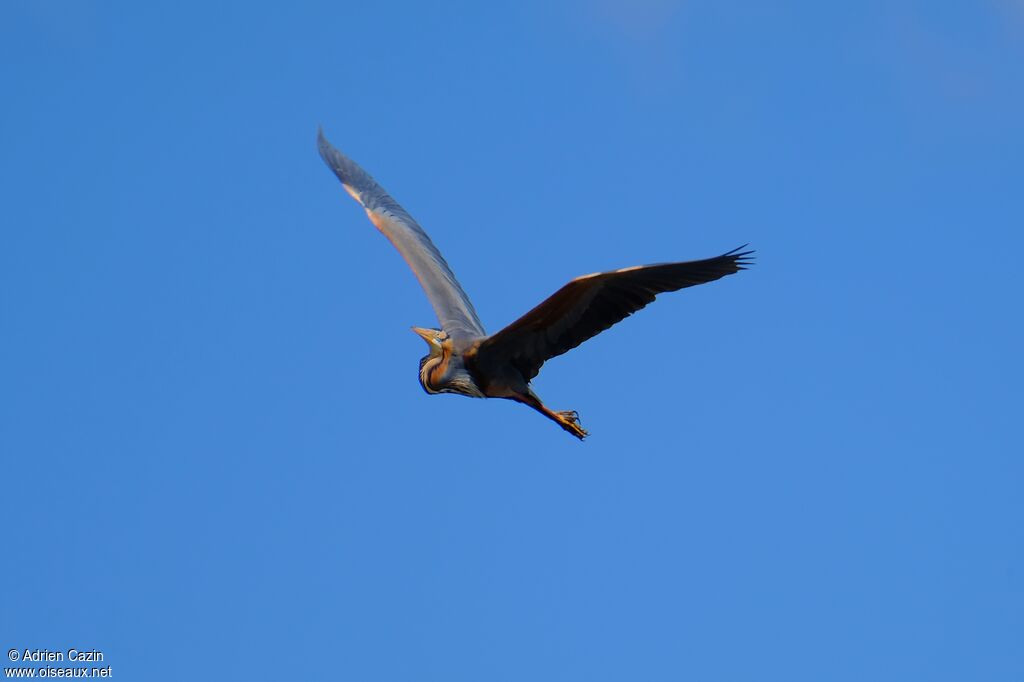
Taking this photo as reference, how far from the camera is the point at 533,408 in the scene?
12.9 meters

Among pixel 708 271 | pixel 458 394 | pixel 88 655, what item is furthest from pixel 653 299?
pixel 88 655

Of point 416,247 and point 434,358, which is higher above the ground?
point 416,247

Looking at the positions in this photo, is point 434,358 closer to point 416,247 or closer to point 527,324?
point 527,324

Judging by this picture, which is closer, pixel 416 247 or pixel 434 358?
pixel 434 358

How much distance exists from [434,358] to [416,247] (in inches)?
111

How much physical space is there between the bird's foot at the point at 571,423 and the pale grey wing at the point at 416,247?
3.95 feet

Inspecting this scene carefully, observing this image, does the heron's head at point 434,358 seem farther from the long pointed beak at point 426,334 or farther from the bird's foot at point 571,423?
the bird's foot at point 571,423

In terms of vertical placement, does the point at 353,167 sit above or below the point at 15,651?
above

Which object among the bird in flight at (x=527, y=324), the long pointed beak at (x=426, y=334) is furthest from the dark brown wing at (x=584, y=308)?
the long pointed beak at (x=426, y=334)

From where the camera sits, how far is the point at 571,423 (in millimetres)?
12961

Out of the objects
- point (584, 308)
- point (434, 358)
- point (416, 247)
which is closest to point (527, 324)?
point (584, 308)

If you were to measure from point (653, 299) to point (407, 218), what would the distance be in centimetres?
565

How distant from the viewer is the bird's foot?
12.9m

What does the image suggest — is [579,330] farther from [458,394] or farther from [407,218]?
[407,218]
